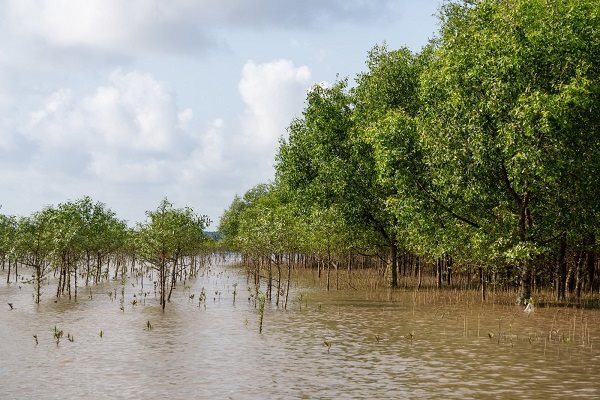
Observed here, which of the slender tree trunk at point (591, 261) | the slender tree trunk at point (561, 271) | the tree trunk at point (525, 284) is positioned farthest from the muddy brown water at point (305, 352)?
the slender tree trunk at point (591, 261)

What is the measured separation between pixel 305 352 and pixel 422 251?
24.4m

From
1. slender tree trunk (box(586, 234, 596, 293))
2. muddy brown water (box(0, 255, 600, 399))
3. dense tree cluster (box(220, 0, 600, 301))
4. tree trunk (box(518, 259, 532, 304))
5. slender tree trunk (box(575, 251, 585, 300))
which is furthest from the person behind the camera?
slender tree trunk (box(586, 234, 596, 293))

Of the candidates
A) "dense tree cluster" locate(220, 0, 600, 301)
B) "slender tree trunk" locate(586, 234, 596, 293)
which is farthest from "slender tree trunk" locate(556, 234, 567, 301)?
"slender tree trunk" locate(586, 234, 596, 293)

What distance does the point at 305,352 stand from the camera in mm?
27547

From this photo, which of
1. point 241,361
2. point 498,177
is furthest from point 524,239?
point 241,361

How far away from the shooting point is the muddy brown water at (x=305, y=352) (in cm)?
2109

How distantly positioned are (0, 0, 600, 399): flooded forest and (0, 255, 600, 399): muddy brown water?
13 centimetres

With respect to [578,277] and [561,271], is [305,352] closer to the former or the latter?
[561,271]

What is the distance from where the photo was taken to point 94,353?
27.4 m

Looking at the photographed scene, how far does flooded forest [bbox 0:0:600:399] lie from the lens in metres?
23.0

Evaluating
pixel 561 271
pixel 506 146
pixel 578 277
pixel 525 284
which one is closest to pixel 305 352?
pixel 506 146

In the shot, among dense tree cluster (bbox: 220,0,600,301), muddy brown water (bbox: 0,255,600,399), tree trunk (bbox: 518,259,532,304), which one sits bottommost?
muddy brown water (bbox: 0,255,600,399)

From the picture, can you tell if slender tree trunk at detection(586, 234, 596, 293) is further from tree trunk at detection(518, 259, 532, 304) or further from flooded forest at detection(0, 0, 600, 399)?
tree trunk at detection(518, 259, 532, 304)

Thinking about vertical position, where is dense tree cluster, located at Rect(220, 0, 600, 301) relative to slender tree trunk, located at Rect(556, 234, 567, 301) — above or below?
above
